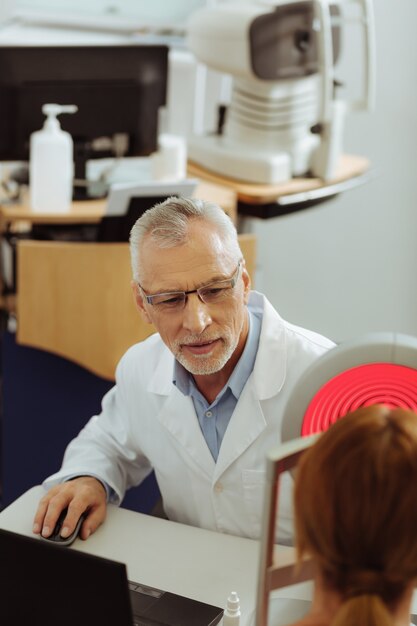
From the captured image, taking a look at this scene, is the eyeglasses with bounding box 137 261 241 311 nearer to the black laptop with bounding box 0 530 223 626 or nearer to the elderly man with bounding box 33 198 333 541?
the elderly man with bounding box 33 198 333 541

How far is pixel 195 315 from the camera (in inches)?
61.2

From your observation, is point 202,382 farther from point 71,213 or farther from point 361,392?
point 71,213

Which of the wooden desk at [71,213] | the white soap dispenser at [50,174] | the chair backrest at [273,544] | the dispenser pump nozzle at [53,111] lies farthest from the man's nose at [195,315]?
the dispenser pump nozzle at [53,111]

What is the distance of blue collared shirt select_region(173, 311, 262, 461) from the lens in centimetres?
161

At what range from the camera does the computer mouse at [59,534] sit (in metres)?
1.51

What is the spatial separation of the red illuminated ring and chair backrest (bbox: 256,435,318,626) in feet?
0.39

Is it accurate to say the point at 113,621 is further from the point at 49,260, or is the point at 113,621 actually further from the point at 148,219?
the point at 49,260

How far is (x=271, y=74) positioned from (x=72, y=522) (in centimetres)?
198

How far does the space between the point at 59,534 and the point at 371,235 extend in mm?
2761

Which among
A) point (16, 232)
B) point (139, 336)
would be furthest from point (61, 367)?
point (16, 232)

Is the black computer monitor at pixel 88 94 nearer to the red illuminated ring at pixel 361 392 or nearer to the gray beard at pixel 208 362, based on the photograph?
the gray beard at pixel 208 362

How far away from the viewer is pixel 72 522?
153 centimetres

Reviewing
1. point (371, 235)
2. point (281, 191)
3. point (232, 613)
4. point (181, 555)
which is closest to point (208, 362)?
point (181, 555)

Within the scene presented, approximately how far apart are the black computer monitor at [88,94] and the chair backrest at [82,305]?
0.62 metres
